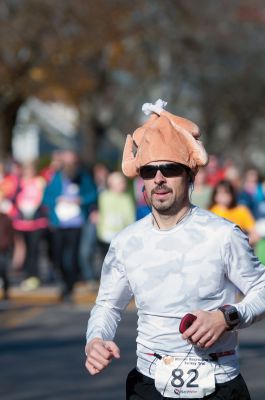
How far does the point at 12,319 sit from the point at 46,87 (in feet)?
74.0

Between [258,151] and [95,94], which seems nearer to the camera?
[95,94]

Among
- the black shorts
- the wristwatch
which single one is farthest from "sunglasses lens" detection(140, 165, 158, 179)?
the black shorts

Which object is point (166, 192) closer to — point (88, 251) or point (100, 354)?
point (100, 354)

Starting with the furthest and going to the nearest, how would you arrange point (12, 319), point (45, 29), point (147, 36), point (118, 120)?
point (118, 120) → point (147, 36) → point (45, 29) → point (12, 319)

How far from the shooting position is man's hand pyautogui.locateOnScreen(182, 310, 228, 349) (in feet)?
16.3

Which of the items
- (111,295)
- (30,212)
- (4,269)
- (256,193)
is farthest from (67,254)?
(111,295)

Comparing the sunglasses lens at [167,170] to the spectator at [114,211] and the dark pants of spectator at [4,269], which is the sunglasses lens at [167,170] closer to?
the dark pants of spectator at [4,269]

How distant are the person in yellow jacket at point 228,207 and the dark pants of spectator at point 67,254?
2729mm

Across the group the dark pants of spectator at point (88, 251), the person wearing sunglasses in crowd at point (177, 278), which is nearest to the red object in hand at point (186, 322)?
the person wearing sunglasses in crowd at point (177, 278)

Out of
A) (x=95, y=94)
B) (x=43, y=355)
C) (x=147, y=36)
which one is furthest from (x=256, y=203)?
(x=95, y=94)

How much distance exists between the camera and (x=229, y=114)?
58.4 m

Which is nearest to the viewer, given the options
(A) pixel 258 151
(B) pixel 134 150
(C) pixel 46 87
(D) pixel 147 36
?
(B) pixel 134 150

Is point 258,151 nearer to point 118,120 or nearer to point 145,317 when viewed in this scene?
point 118,120

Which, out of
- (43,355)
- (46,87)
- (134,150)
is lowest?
(43,355)
